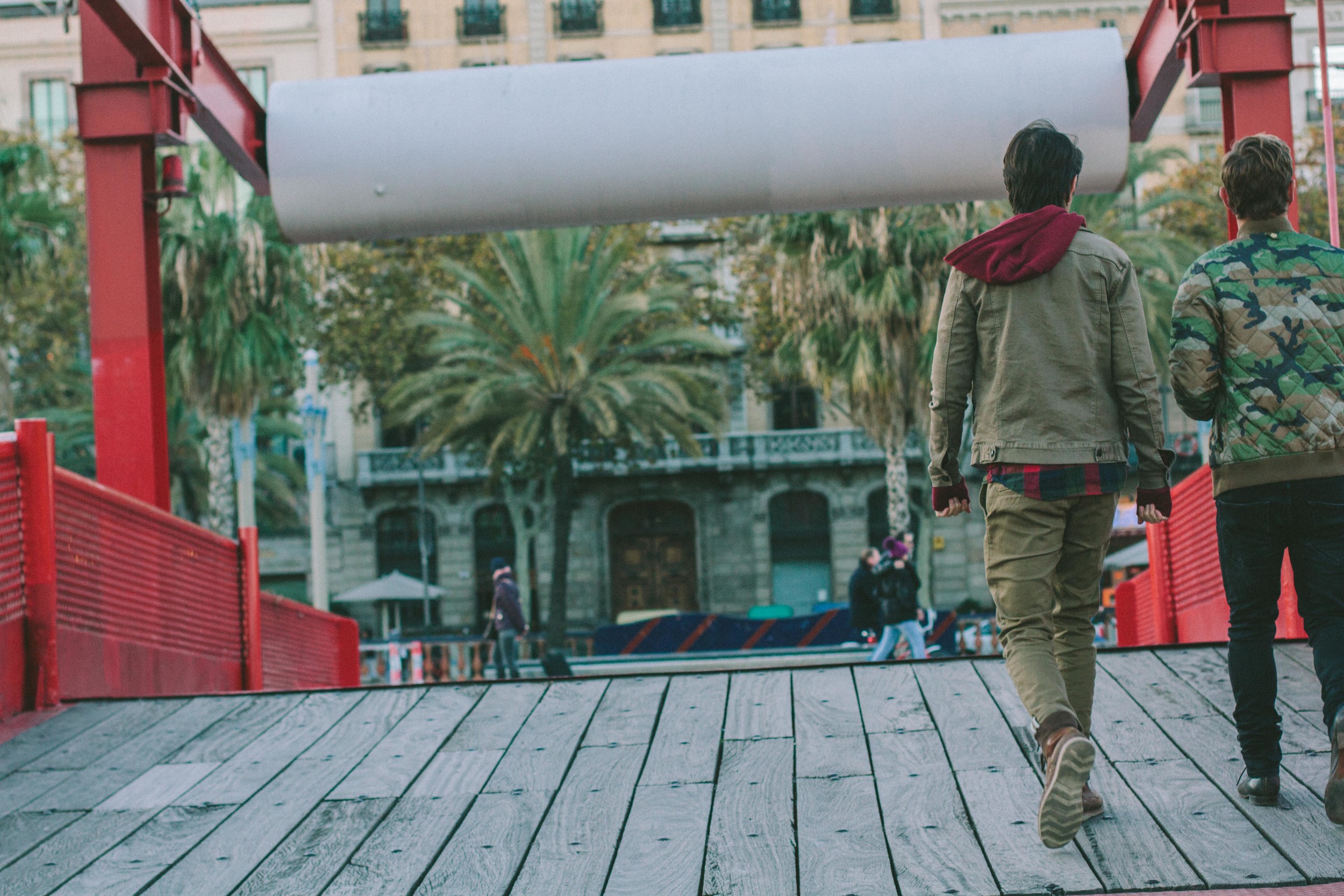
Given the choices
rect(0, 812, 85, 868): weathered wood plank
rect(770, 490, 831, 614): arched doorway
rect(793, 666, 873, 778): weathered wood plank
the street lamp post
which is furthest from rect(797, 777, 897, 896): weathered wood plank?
rect(770, 490, 831, 614): arched doorway

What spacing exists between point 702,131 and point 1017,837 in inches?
239

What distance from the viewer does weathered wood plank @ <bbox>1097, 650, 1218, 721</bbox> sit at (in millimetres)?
4969

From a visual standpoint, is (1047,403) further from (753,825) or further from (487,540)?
(487,540)

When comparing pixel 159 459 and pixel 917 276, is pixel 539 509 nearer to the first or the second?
pixel 917 276

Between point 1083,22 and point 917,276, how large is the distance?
23750 mm

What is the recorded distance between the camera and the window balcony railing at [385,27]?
45500mm

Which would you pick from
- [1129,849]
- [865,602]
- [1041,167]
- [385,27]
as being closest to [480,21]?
[385,27]

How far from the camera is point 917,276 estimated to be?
25.4 m

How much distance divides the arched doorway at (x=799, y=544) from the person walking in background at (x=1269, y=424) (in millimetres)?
40461

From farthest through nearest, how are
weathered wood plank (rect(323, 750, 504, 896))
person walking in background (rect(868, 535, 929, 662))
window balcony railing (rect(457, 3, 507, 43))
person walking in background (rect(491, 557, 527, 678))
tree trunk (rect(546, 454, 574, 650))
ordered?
window balcony railing (rect(457, 3, 507, 43))
tree trunk (rect(546, 454, 574, 650))
person walking in background (rect(491, 557, 527, 678))
person walking in background (rect(868, 535, 929, 662))
weathered wood plank (rect(323, 750, 504, 896))

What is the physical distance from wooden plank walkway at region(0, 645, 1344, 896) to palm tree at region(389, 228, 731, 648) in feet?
69.2

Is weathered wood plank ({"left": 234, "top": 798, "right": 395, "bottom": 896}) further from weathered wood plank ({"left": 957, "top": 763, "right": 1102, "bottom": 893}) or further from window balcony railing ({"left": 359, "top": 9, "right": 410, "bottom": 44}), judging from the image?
window balcony railing ({"left": 359, "top": 9, "right": 410, "bottom": 44})

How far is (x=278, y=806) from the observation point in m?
4.38

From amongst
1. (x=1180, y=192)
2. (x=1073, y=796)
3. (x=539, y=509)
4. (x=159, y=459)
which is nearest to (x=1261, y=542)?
(x=1073, y=796)
